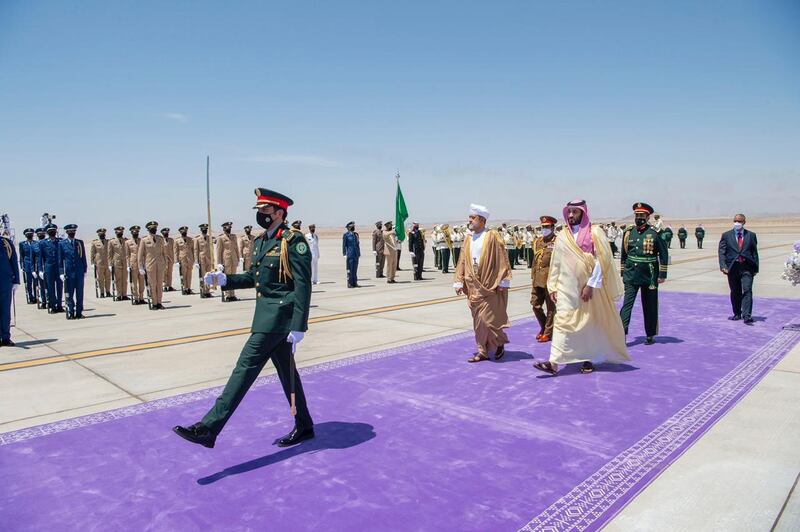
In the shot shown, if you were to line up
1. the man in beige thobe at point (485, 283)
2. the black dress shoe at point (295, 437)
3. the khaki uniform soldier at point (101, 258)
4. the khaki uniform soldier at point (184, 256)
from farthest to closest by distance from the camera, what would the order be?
the khaki uniform soldier at point (184, 256), the khaki uniform soldier at point (101, 258), the man in beige thobe at point (485, 283), the black dress shoe at point (295, 437)

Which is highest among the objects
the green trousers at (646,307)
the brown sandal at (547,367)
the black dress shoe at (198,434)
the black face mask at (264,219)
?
the black face mask at (264,219)

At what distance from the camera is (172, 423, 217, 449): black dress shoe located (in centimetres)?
398

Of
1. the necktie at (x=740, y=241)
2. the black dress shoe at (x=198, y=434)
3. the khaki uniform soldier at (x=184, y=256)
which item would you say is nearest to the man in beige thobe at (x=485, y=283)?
the black dress shoe at (x=198, y=434)

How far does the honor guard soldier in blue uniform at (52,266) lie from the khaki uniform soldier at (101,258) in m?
2.45

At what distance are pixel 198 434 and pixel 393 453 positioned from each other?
1411 millimetres

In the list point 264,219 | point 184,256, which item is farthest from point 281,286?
point 184,256

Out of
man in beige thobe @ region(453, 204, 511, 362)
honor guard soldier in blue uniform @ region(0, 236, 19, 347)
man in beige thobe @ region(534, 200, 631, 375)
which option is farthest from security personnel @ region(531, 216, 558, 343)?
honor guard soldier in blue uniform @ region(0, 236, 19, 347)

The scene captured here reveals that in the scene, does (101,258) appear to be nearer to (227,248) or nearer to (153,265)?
(153,265)

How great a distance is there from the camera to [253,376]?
4223 mm

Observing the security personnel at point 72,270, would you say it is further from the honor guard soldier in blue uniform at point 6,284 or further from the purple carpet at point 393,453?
the purple carpet at point 393,453

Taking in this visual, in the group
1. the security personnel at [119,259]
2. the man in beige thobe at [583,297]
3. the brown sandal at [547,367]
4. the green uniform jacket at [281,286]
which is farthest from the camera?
the security personnel at [119,259]

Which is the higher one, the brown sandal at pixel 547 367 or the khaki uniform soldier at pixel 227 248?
the khaki uniform soldier at pixel 227 248

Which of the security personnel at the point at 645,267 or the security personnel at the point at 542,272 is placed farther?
the security personnel at the point at 542,272

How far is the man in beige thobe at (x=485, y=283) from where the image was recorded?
7234mm
